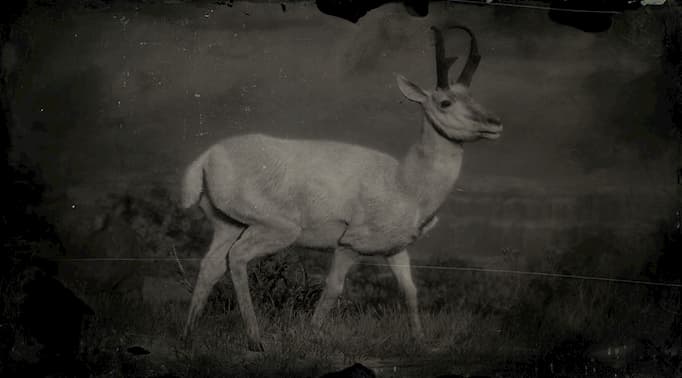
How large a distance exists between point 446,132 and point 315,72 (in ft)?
2.47

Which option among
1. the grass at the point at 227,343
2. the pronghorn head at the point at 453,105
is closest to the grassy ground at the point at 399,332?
the grass at the point at 227,343

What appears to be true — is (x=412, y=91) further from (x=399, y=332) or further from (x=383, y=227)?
(x=399, y=332)

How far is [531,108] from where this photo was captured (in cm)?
503

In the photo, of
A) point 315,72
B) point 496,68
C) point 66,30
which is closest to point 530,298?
point 496,68

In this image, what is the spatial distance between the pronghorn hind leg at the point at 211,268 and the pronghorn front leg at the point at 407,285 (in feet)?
2.69

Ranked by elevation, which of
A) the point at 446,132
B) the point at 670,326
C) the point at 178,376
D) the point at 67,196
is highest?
the point at 446,132

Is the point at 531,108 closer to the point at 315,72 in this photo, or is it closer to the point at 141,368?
the point at 315,72

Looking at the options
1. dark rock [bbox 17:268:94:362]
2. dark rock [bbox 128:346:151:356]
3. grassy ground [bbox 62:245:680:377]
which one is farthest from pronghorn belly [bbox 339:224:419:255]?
dark rock [bbox 17:268:94:362]

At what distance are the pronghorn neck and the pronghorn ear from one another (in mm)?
112

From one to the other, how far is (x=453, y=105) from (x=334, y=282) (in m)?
1.10

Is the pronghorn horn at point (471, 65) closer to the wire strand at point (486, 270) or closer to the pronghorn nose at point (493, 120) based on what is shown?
the pronghorn nose at point (493, 120)

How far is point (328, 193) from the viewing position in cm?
482

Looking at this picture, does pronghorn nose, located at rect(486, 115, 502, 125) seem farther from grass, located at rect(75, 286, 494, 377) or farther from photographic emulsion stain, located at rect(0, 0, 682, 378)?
grass, located at rect(75, 286, 494, 377)

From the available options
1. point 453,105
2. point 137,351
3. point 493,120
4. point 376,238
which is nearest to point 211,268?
point 137,351
